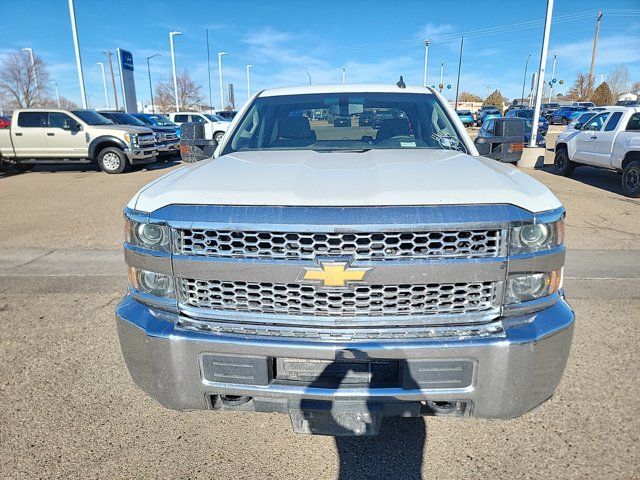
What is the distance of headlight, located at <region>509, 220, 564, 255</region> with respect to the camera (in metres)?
1.86

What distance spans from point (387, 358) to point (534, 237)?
0.79 metres

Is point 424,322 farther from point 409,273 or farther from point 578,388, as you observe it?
point 578,388

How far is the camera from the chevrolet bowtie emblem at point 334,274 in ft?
5.95

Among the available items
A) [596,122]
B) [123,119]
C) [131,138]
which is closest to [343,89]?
[596,122]

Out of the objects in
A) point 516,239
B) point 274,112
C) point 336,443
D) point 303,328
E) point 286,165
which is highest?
point 274,112

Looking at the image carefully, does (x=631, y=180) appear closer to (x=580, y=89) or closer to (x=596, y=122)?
(x=596, y=122)

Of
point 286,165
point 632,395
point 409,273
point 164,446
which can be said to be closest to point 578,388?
point 632,395

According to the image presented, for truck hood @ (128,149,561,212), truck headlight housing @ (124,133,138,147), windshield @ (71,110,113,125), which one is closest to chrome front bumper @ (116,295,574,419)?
truck hood @ (128,149,561,212)

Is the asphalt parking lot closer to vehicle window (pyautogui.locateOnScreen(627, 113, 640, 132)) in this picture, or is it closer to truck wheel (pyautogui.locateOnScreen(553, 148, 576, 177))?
vehicle window (pyautogui.locateOnScreen(627, 113, 640, 132))

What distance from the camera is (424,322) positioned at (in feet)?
6.20

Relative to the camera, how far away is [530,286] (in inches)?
76.5

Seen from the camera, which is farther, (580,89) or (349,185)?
(580,89)

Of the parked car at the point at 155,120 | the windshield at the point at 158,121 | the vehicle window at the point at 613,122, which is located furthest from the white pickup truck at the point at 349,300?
the windshield at the point at 158,121

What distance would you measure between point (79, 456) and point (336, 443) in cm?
133
